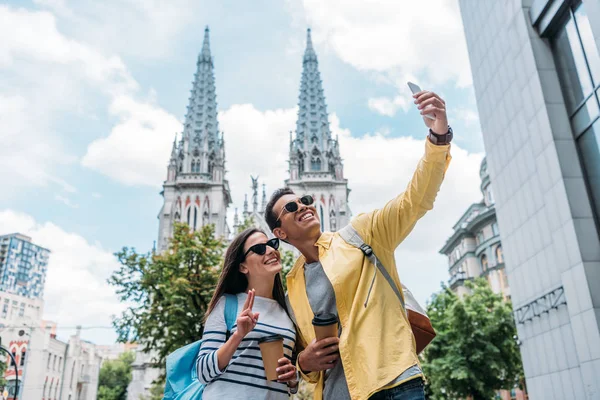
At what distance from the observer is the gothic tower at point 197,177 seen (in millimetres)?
54031

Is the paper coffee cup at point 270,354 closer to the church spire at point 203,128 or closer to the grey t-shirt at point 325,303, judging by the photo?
the grey t-shirt at point 325,303

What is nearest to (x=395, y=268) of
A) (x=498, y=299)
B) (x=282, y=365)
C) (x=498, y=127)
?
(x=282, y=365)

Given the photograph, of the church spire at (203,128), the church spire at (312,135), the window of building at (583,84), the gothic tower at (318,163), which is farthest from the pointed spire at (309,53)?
the window of building at (583,84)

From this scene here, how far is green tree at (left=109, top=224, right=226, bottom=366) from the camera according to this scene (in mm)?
16922

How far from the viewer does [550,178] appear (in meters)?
13.1

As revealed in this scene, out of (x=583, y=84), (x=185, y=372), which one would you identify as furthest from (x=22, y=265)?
(x=185, y=372)

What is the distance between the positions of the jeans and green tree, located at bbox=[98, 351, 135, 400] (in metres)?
65.6

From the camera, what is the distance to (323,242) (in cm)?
323

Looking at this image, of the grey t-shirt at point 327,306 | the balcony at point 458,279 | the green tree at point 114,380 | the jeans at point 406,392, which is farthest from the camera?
the green tree at point 114,380

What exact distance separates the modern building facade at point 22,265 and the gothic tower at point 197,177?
78810 mm

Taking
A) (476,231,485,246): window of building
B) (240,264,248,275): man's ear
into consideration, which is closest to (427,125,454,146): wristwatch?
(240,264,248,275): man's ear

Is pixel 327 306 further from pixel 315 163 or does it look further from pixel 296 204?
pixel 315 163

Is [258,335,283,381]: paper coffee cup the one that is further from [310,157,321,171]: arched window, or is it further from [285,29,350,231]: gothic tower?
[310,157,321,171]: arched window

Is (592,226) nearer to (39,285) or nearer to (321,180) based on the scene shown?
(321,180)
